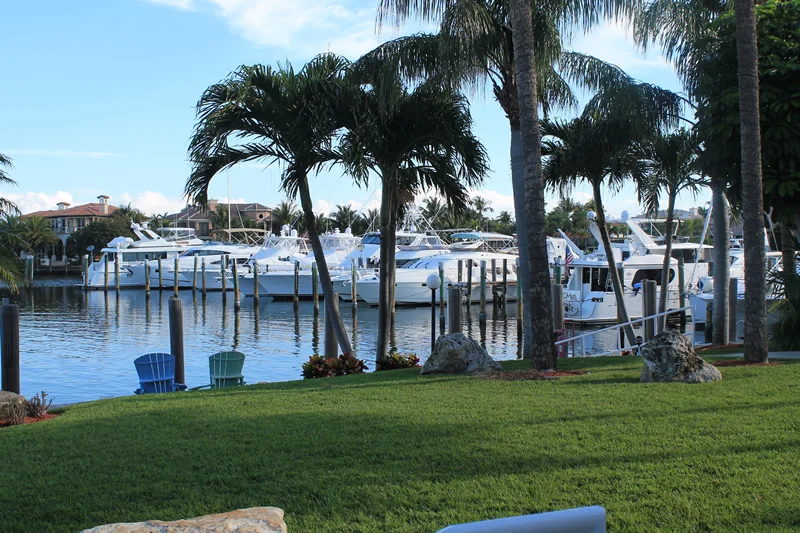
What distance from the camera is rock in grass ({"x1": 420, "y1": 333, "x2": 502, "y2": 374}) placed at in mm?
11484

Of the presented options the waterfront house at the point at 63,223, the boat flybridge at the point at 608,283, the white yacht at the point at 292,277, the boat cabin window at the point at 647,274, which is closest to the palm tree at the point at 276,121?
the boat flybridge at the point at 608,283

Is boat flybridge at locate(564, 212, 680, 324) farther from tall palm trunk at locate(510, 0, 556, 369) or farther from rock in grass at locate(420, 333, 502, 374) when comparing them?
tall palm trunk at locate(510, 0, 556, 369)

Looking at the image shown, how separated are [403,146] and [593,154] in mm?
4950

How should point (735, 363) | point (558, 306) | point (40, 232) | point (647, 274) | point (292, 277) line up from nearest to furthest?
point (735, 363)
point (558, 306)
point (647, 274)
point (292, 277)
point (40, 232)

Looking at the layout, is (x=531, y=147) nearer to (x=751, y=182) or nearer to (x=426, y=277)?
(x=751, y=182)

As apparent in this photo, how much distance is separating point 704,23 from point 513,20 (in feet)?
20.8

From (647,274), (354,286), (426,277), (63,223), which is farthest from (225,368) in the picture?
(63,223)

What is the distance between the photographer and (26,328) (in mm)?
33844

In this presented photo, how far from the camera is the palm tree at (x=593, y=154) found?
54.3ft

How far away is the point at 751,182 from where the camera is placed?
35.3ft

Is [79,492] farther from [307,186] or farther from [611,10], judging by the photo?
[611,10]

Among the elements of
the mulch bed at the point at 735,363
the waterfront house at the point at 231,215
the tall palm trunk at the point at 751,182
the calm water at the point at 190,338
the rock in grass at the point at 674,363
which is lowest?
the calm water at the point at 190,338

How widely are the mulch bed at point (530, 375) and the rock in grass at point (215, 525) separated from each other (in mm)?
7024

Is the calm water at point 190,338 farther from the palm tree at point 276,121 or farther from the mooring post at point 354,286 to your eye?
the palm tree at point 276,121
